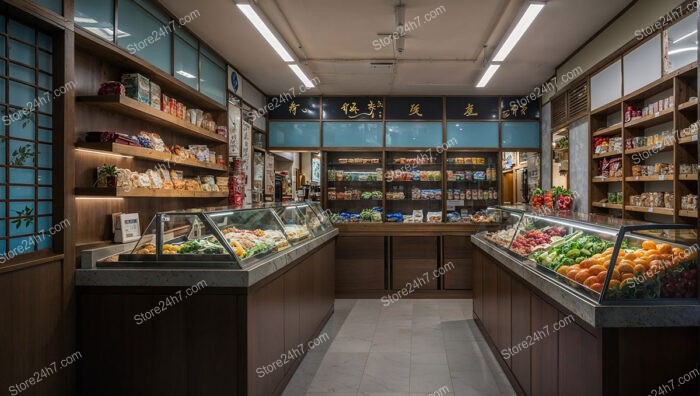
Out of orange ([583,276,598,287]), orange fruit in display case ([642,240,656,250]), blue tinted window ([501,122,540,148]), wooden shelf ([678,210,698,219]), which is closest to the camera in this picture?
orange ([583,276,598,287])

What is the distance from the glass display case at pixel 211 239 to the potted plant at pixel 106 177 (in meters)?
0.58

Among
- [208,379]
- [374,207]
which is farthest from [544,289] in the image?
[374,207]

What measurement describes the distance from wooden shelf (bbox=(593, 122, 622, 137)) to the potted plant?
5195mm

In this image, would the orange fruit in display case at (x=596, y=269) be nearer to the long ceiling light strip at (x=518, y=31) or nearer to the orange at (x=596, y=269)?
the orange at (x=596, y=269)

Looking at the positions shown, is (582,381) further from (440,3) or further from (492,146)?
(492,146)

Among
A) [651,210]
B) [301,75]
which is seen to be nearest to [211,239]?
[301,75]

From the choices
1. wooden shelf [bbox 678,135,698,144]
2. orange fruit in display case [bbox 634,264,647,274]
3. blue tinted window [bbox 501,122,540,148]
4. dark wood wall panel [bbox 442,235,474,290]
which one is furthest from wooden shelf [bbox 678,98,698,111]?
blue tinted window [bbox 501,122,540,148]

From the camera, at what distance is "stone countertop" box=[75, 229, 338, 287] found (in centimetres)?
264

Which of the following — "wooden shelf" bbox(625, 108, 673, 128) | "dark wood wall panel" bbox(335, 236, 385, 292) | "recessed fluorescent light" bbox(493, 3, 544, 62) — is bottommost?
"dark wood wall panel" bbox(335, 236, 385, 292)

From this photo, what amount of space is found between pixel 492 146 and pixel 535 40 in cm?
278

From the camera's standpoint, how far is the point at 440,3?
4293 millimetres

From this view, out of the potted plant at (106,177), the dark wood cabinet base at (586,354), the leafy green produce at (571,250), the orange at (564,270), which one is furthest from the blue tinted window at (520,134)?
the potted plant at (106,177)

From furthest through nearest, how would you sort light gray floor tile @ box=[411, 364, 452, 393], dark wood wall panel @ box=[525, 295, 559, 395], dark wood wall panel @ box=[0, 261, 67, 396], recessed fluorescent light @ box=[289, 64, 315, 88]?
recessed fluorescent light @ box=[289, 64, 315, 88]
light gray floor tile @ box=[411, 364, 452, 393]
dark wood wall panel @ box=[525, 295, 559, 395]
dark wood wall panel @ box=[0, 261, 67, 396]

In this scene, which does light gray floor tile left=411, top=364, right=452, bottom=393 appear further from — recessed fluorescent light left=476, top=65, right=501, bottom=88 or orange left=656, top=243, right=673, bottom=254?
recessed fluorescent light left=476, top=65, right=501, bottom=88
